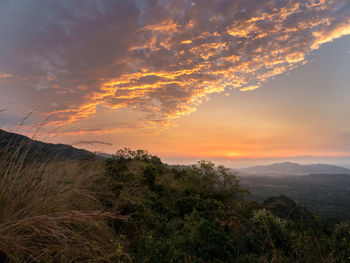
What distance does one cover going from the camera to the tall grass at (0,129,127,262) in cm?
186

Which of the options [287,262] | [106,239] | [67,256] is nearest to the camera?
[67,256]

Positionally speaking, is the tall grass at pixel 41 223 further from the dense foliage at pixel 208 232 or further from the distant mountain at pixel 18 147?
the dense foliage at pixel 208 232

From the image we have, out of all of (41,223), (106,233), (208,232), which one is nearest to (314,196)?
(208,232)

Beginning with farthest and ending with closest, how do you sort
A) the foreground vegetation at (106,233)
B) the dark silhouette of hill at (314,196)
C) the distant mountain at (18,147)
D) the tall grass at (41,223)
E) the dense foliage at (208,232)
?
the dark silhouette of hill at (314,196)
the distant mountain at (18,147)
the dense foliage at (208,232)
the foreground vegetation at (106,233)
the tall grass at (41,223)

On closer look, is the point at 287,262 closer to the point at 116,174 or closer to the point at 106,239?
the point at 106,239

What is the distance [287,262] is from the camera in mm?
2656

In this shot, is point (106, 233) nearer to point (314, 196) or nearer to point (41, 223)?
point (41, 223)

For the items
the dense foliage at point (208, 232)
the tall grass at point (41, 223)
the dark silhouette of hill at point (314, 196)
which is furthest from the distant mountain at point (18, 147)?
the dark silhouette of hill at point (314, 196)

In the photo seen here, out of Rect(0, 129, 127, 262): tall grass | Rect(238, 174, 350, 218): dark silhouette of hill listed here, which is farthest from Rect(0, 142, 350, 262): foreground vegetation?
Rect(238, 174, 350, 218): dark silhouette of hill

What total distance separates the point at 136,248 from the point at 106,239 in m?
0.50

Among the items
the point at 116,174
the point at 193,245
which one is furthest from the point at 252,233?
the point at 116,174

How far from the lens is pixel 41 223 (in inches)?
71.2

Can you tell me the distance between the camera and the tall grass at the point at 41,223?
1861mm

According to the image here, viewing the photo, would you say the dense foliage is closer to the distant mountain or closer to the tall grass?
the tall grass
